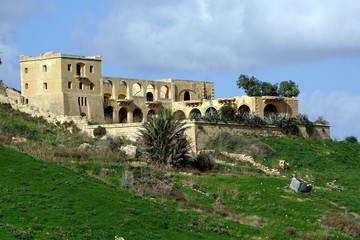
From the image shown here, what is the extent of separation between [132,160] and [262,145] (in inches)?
517

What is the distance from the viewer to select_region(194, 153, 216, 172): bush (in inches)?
1679

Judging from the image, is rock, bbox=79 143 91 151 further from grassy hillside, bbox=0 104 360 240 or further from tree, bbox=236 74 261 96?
tree, bbox=236 74 261 96

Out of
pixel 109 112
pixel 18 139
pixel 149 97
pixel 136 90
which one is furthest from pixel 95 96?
pixel 18 139

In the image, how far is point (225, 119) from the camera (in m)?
54.9

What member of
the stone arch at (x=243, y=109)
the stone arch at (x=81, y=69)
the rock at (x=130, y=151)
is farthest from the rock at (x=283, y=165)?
the stone arch at (x=81, y=69)

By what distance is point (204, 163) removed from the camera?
140 ft

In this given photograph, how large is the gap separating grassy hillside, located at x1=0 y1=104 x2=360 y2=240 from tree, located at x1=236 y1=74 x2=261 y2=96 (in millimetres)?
19426

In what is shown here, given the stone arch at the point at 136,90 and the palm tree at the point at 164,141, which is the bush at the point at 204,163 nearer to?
the palm tree at the point at 164,141

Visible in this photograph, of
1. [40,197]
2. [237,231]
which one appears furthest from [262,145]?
[40,197]

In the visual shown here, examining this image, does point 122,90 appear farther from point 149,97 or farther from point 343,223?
point 343,223

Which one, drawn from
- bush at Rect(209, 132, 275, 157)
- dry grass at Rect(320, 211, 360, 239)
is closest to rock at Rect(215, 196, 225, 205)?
dry grass at Rect(320, 211, 360, 239)

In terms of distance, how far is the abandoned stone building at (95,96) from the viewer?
194 ft

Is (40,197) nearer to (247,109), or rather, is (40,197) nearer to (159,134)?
(159,134)

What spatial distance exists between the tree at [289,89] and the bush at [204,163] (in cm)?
2811
